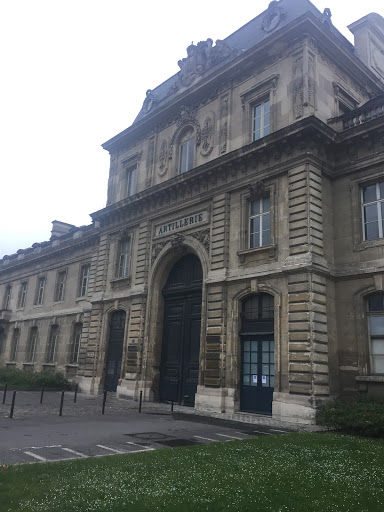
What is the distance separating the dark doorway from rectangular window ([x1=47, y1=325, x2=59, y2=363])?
31.0 feet

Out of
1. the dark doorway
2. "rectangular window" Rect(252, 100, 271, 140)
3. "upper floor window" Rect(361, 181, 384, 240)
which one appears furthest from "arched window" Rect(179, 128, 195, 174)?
"upper floor window" Rect(361, 181, 384, 240)

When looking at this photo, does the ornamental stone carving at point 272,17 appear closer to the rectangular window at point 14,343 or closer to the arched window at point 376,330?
the arched window at point 376,330

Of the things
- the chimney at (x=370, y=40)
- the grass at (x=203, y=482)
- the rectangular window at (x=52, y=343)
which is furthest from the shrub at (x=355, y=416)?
the rectangular window at (x=52, y=343)

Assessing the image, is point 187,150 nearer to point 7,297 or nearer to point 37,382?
point 37,382

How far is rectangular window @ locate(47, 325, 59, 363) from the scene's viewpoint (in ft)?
103

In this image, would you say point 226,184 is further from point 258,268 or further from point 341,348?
point 341,348

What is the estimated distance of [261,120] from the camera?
63.1ft

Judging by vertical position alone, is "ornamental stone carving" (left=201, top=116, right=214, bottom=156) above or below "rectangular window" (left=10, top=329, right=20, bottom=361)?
above

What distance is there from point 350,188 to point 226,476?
1301cm

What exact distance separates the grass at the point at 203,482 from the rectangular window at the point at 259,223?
997 cm

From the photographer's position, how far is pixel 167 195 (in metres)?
21.8

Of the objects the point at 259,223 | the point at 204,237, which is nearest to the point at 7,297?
the point at 204,237

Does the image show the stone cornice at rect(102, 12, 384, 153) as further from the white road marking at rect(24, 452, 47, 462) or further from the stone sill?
the white road marking at rect(24, 452, 47, 462)

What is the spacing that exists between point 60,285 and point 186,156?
15.9 meters
